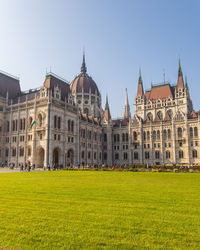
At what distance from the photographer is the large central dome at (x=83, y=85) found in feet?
314

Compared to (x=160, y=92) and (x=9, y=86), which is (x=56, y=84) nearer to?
(x=9, y=86)

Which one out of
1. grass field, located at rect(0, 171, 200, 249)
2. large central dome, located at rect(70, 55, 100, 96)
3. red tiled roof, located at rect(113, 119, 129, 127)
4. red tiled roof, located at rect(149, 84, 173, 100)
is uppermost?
large central dome, located at rect(70, 55, 100, 96)

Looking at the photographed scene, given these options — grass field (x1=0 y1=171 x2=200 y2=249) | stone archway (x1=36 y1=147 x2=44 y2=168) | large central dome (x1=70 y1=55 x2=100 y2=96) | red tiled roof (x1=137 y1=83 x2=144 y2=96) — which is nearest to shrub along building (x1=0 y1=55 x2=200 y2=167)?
stone archway (x1=36 y1=147 x2=44 y2=168)

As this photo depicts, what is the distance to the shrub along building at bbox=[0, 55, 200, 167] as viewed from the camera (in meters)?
58.7

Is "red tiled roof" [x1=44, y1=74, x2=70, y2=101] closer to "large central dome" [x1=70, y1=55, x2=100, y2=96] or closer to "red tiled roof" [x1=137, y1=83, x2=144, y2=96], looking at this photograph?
"large central dome" [x1=70, y1=55, x2=100, y2=96]

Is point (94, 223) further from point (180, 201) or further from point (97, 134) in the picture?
point (97, 134)

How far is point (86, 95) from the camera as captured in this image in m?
94.9

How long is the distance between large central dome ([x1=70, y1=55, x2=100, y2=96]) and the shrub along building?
374 inches

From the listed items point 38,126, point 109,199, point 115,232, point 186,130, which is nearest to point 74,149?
point 38,126

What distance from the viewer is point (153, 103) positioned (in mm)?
88688

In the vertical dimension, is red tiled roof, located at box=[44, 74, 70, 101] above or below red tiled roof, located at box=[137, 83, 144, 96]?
below

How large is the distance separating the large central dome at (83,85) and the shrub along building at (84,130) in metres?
9.51

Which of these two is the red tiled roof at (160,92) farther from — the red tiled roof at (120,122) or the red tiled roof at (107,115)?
the red tiled roof at (107,115)

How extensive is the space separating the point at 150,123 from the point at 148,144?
699 cm
